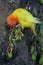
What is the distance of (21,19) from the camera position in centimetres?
251

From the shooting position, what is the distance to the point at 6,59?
2.64m

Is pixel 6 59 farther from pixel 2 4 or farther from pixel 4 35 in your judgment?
pixel 2 4

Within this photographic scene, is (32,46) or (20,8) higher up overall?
(20,8)

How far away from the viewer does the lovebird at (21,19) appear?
2.51 meters

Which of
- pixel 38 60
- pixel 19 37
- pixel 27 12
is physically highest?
pixel 27 12

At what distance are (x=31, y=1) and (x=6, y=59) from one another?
473 mm

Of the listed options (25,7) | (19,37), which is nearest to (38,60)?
(19,37)

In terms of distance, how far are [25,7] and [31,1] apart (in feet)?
0.22

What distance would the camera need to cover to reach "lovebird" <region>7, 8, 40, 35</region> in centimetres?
251

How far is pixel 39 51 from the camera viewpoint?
2.63 metres

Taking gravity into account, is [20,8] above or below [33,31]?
above

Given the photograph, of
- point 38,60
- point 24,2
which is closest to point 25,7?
point 24,2

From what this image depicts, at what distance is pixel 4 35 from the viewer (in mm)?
2609

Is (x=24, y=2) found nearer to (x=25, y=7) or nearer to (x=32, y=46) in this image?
(x=25, y=7)
